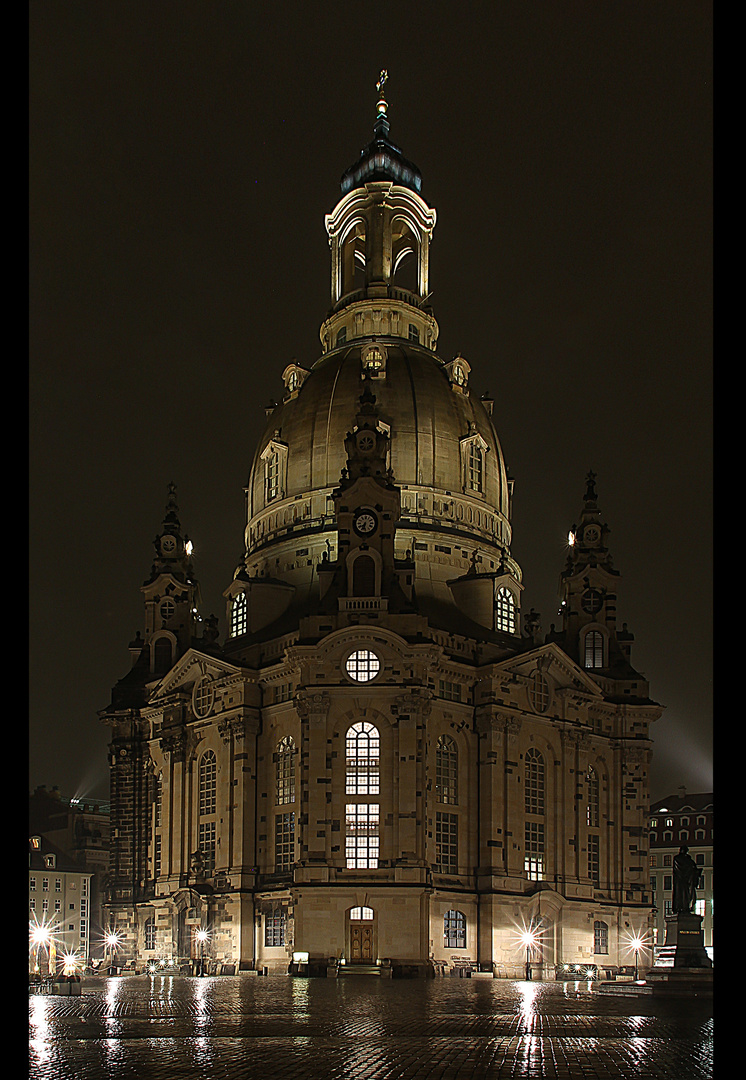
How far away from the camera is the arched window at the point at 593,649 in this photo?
97.0 metres

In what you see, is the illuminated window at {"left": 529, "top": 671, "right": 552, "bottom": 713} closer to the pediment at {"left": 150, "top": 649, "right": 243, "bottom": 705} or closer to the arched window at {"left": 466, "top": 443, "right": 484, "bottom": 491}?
the arched window at {"left": 466, "top": 443, "right": 484, "bottom": 491}

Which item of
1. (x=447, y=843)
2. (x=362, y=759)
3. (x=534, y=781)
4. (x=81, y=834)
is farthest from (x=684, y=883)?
(x=81, y=834)

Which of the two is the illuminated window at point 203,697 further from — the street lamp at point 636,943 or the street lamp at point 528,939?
the street lamp at point 636,943

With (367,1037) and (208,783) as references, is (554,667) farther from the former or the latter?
(367,1037)

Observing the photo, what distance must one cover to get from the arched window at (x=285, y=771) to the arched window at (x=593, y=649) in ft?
88.6

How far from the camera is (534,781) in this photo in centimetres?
8544

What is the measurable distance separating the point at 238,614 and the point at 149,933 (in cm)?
2406

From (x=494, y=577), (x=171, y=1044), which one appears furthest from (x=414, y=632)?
(x=171, y=1044)

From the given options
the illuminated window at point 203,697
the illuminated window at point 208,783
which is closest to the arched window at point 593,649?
the illuminated window at point 203,697

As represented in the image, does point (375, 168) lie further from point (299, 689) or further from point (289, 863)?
point (289, 863)

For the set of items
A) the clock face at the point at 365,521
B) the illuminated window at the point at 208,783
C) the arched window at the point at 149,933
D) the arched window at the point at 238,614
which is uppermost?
the clock face at the point at 365,521

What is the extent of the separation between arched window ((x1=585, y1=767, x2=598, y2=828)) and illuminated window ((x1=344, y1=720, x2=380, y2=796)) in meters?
19.1

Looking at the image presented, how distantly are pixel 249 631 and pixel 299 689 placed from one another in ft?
46.2

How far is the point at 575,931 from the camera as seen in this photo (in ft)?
277
